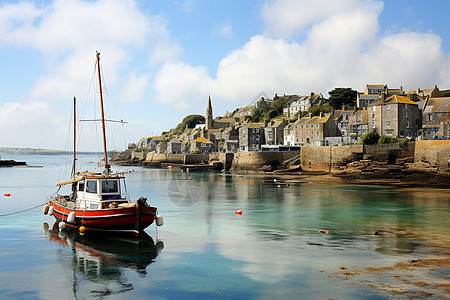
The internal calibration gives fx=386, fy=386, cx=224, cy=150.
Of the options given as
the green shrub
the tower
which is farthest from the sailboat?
the tower

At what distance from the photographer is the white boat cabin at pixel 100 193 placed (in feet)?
60.3

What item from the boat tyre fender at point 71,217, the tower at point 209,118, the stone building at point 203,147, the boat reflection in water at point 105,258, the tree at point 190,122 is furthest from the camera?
the tree at point 190,122

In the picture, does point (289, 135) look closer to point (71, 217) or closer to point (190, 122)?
point (71, 217)

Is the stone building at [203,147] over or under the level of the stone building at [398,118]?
under

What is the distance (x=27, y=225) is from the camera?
2180 centimetres

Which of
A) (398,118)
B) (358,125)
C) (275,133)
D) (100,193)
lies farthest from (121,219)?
(275,133)

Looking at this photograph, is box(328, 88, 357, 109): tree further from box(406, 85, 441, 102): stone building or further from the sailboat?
the sailboat

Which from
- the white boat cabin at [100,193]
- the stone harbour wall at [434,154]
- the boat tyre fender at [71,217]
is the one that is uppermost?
the stone harbour wall at [434,154]

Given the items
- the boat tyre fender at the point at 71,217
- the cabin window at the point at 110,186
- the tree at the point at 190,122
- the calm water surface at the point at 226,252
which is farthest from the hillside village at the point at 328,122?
the boat tyre fender at the point at 71,217

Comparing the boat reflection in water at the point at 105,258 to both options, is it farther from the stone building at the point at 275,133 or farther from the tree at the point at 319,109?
the tree at the point at 319,109

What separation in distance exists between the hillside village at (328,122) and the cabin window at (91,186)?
41.4 m

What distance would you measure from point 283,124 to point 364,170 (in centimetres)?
3838

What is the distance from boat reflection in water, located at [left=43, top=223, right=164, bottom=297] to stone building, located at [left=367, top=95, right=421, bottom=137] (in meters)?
44.9

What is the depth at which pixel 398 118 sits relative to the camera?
52781mm
